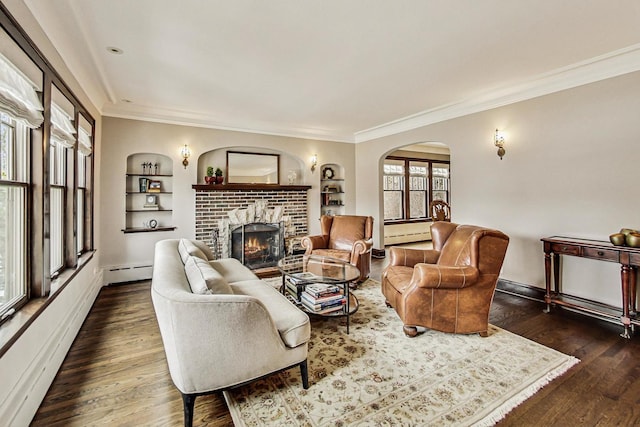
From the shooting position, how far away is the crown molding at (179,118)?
4.42 m

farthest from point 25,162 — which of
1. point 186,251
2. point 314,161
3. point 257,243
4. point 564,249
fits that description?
point 564,249

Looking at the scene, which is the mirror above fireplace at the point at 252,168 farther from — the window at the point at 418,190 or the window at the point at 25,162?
the window at the point at 418,190

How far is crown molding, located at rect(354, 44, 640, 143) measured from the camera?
2.99 m

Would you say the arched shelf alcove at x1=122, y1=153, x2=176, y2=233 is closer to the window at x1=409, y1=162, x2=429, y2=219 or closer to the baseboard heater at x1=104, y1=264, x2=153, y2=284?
the baseboard heater at x1=104, y1=264, x2=153, y2=284

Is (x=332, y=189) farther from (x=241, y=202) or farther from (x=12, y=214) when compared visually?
(x=12, y=214)

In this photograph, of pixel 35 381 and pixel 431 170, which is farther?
pixel 431 170

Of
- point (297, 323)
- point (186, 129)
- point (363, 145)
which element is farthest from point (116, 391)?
point (363, 145)

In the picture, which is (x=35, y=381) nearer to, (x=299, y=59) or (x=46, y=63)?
(x=46, y=63)

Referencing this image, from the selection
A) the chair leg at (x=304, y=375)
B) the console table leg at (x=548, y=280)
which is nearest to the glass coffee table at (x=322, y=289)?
the chair leg at (x=304, y=375)

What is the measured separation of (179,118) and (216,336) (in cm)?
423

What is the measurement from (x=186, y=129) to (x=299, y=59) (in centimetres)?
280

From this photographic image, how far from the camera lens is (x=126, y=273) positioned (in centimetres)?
453

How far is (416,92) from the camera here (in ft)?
13.1

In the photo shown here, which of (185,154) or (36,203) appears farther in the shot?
(185,154)
